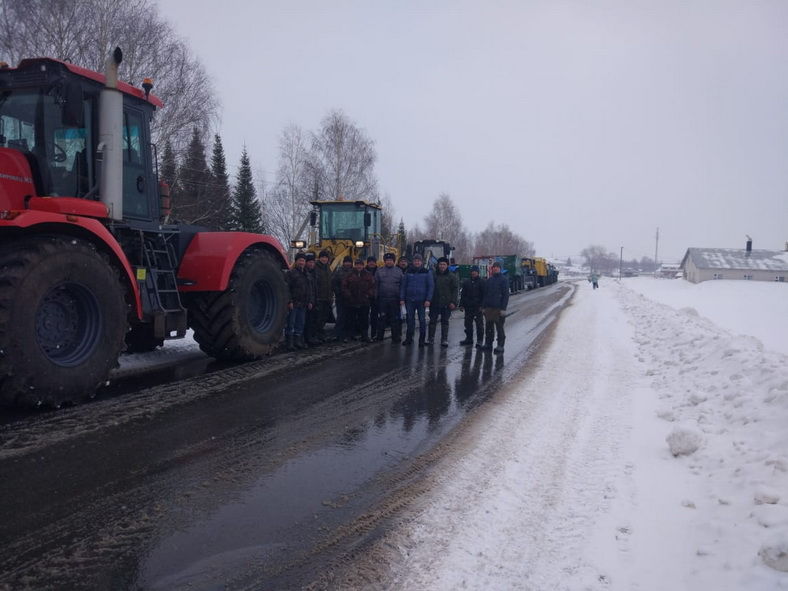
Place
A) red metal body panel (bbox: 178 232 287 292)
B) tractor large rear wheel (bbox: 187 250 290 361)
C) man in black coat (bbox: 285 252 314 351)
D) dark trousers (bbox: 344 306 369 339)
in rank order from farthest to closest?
dark trousers (bbox: 344 306 369 339) → man in black coat (bbox: 285 252 314 351) → tractor large rear wheel (bbox: 187 250 290 361) → red metal body panel (bbox: 178 232 287 292)

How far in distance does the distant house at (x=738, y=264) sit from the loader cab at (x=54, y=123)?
73.4 m

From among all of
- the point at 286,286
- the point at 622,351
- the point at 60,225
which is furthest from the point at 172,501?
the point at 622,351

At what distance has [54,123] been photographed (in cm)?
544

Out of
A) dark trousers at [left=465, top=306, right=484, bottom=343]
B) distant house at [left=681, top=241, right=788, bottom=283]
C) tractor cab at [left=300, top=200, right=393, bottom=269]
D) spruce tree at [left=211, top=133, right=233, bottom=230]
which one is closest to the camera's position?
dark trousers at [left=465, top=306, right=484, bottom=343]

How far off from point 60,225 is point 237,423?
259cm

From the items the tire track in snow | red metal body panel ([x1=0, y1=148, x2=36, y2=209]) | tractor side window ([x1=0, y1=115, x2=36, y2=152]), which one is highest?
tractor side window ([x1=0, y1=115, x2=36, y2=152])

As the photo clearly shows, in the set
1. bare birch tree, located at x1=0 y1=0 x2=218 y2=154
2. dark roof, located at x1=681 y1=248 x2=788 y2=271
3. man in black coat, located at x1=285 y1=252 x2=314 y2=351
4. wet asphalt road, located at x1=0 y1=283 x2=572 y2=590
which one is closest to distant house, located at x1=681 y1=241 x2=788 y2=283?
dark roof, located at x1=681 y1=248 x2=788 y2=271

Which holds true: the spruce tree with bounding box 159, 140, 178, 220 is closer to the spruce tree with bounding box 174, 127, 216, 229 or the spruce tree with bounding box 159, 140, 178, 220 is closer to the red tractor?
the spruce tree with bounding box 174, 127, 216, 229

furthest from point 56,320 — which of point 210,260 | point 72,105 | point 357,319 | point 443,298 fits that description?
point 443,298

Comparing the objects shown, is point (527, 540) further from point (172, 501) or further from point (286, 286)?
point (286, 286)

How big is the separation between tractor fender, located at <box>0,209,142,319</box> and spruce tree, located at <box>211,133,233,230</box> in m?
21.7

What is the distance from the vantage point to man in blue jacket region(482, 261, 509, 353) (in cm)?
980

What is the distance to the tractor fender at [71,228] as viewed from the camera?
462 centimetres

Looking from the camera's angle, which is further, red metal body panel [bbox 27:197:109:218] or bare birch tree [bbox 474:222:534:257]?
bare birch tree [bbox 474:222:534:257]
